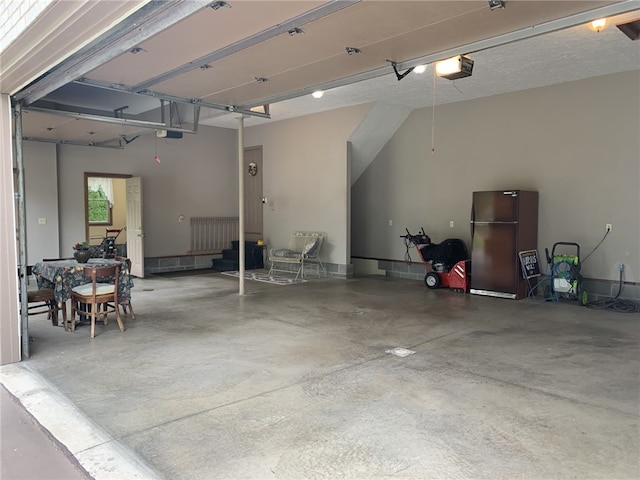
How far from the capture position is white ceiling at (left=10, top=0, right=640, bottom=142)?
9.37 ft

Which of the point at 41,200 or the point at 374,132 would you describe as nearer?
the point at 41,200

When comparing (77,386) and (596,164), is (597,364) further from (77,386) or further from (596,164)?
(77,386)

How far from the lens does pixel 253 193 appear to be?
11.3 meters

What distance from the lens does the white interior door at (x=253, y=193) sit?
11094mm

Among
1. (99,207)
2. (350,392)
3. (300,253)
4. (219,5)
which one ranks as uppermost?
(219,5)

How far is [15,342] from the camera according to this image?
418 cm

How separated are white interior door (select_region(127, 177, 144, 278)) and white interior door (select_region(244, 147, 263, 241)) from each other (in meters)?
2.77

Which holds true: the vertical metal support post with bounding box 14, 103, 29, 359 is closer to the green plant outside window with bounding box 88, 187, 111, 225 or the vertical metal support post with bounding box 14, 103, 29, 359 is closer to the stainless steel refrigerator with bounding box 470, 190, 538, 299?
the stainless steel refrigerator with bounding box 470, 190, 538, 299

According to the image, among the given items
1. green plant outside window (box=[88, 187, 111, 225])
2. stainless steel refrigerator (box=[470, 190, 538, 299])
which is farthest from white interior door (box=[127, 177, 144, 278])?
stainless steel refrigerator (box=[470, 190, 538, 299])

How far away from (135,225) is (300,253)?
3.49 meters

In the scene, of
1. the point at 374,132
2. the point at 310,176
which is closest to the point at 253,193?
the point at 310,176

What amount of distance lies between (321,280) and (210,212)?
379cm

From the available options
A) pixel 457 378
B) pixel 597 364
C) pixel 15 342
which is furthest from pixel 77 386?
pixel 597 364

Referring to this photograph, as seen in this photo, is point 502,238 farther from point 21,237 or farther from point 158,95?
point 21,237
